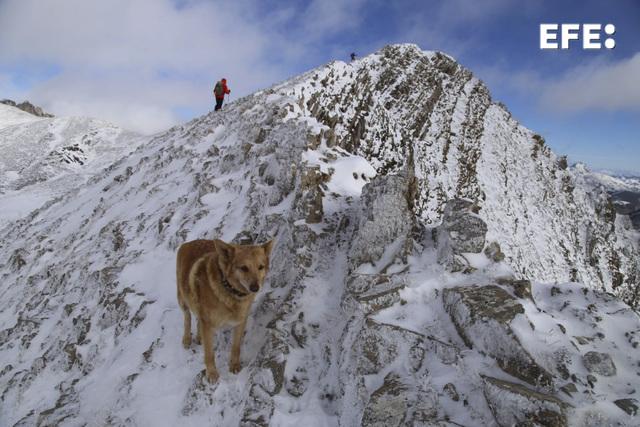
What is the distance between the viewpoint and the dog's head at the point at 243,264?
6.36 m

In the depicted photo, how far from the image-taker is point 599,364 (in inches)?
220

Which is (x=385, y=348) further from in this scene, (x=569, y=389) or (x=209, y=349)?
(x=209, y=349)

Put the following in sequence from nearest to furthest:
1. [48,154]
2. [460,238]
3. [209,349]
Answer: [209,349] → [460,238] → [48,154]

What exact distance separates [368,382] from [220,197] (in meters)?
9.72

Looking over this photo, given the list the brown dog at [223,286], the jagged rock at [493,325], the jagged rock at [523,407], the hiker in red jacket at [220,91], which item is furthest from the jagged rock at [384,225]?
the hiker in red jacket at [220,91]

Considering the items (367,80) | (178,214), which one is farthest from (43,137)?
(178,214)

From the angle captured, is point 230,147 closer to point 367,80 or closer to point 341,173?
point 341,173

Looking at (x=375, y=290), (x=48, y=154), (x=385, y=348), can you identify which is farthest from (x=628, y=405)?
(x=48, y=154)

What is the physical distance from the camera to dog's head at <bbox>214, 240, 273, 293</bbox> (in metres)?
6.36

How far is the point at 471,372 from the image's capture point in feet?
19.0

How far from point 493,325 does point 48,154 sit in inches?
3317

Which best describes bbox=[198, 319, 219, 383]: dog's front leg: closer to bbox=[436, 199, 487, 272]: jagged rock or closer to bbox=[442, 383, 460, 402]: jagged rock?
bbox=[442, 383, 460, 402]: jagged rock

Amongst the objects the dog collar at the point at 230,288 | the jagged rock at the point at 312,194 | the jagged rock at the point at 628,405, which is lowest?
the jagged rock at the point at 628,405

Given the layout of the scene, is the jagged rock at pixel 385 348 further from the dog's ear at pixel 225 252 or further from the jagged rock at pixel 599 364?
the dog's ear at pixel 225 252
